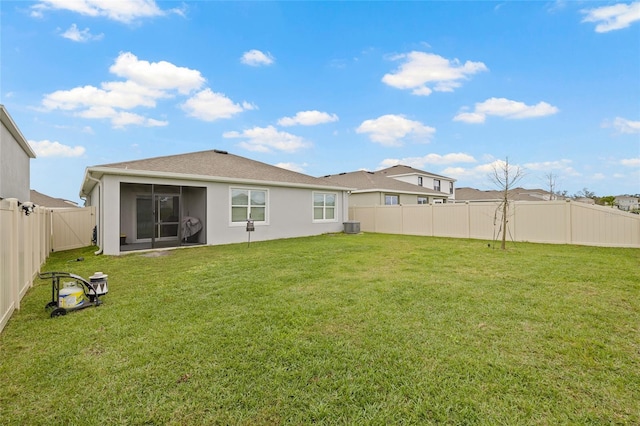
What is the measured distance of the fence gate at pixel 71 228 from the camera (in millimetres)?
11773

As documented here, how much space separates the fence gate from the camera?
11.8 metres

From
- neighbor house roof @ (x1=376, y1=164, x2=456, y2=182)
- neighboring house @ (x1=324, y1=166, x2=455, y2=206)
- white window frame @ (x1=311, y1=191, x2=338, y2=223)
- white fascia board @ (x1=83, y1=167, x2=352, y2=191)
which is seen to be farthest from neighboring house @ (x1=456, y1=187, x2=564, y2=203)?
white fascia board @ (x1=83, y1=167, x2=352, y2=191)

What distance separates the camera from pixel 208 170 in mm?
11508

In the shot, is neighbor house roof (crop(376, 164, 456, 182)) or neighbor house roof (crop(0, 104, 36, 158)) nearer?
neighbor house roof (crop(0, 104, 36, 158))

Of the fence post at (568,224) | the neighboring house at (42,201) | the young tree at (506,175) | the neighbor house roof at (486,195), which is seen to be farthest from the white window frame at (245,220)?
the neighbor house roof at (486,195)

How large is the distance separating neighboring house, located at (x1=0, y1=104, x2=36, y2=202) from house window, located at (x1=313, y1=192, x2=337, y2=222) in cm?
Answer: 1093

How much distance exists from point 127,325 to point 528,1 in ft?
48.6

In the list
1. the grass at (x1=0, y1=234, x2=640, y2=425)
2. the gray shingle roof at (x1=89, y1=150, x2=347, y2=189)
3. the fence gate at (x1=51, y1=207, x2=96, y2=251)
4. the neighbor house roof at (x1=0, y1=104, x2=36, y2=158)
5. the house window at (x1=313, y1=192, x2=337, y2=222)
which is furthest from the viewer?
the house window at (x1=313, y1=192, x2=337, y2=222)

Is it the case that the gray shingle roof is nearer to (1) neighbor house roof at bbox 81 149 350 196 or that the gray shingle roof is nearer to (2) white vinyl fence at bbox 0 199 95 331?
(1) neighbor house roof at bbox 81 149 350 196

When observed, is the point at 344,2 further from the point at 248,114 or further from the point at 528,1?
the point at 248,114

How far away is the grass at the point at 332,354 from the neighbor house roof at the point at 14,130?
589 centimetres

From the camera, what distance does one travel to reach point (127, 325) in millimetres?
3541

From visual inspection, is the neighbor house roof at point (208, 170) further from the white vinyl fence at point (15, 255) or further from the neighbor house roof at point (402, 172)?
the neighbor house roof at point (402, 172)

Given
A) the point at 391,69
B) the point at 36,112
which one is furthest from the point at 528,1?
the point at 36,112
